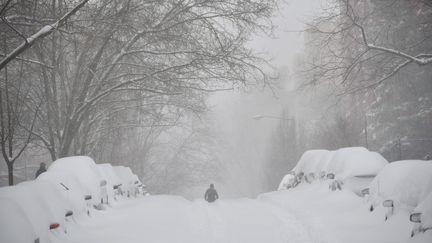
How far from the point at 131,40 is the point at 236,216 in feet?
21.3

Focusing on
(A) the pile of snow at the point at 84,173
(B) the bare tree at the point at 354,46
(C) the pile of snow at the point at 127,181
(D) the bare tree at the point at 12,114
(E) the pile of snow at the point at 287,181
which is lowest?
(E) the pile of snow at the point at 287,181

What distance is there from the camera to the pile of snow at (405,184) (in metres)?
7.89

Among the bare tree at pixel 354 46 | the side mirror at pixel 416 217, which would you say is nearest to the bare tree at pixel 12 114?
the bare tree at pixel 354 46

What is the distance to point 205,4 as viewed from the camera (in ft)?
48.1

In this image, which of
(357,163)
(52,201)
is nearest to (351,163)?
(357,163)

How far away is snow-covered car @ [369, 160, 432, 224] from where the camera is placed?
7.73 metres

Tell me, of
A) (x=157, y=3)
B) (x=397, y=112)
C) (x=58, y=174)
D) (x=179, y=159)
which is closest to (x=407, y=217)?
(x=58, y=174)

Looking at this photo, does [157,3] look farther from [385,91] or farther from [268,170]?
[268,170]

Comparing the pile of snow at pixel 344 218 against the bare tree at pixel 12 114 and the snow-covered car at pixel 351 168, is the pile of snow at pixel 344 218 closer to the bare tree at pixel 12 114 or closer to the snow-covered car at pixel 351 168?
the snow-covered car at pixel 351 168

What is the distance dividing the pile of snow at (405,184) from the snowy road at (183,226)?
5.96 ft

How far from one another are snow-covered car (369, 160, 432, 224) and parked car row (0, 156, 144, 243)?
5.33 m

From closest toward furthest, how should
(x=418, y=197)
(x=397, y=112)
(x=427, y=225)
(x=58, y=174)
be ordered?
(x=427, y=225) < (x=418, y=197) < (x=58, y=174) < (x=397, y=112)

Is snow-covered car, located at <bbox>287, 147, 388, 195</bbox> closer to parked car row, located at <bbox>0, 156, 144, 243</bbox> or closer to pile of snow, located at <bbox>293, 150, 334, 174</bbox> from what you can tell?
pile of snow, located at <bbox>293, 150, 334, 174</bbox>

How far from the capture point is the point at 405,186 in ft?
27.5
